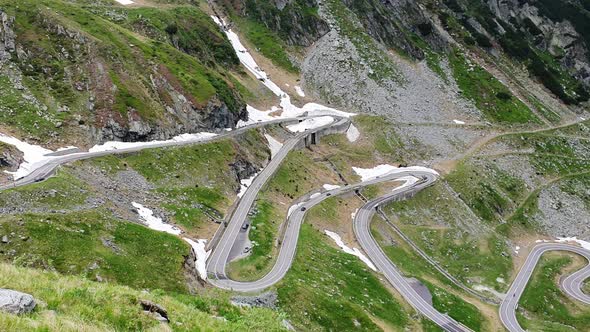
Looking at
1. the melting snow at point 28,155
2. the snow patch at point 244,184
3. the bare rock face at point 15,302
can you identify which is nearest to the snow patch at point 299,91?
the snow patch at point 244,184

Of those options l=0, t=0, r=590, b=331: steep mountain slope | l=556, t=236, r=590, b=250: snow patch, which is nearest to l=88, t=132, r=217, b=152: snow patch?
l=0, t=0, r=590, b=331: steep mountain slope

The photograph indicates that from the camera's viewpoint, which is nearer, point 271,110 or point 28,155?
point 28,155

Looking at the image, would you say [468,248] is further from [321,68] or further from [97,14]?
[97,14]

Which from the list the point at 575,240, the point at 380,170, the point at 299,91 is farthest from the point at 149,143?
the point at 575,240

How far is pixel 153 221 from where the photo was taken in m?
55.5

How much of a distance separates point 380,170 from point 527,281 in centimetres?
3833

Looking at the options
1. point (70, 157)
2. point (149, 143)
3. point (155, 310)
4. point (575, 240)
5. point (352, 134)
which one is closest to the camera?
point (155, 310)

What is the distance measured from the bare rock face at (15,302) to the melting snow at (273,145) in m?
83.6

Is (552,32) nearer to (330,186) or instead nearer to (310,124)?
(310,124)

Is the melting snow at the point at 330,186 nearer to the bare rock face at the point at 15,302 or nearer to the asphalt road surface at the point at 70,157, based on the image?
the asphalt road surface at the point at 70,157

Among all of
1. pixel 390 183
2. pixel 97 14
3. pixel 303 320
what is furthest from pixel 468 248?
pixel 97 14

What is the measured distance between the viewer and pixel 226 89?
4055 inches

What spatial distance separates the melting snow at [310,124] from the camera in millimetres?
109750

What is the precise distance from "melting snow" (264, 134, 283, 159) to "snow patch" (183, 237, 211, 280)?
41.5m
